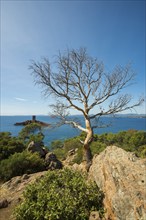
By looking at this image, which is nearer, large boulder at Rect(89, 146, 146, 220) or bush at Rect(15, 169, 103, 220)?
large boulder at Rect(89, 146, 146, 220)

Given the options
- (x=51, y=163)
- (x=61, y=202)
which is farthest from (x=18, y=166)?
(x=61, y=202)

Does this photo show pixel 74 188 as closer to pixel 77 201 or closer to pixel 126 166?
pixel 77 201

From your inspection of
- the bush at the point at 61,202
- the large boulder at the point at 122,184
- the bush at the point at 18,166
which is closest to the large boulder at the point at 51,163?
the bush at the point at 18,166

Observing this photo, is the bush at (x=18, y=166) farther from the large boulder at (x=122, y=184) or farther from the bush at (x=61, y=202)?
the large boulder at (x=122, y=184)

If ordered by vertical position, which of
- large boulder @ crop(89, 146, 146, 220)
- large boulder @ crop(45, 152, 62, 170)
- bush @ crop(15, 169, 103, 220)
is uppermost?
large boulder @ crop(89, 146, 146, 220)

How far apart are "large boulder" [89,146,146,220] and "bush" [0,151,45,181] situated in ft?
18.1

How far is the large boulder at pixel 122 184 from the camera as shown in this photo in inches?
128

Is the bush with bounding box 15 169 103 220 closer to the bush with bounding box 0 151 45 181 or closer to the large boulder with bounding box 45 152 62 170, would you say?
the bush with bounding box 0 151 45 181

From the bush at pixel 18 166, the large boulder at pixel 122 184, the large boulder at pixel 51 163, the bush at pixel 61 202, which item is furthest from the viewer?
the large boulder at pixel 51 163

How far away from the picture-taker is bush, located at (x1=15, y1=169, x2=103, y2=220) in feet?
12.8

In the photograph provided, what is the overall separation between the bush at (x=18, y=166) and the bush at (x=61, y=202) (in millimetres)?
4507

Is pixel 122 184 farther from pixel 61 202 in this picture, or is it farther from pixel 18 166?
pixel 18 166

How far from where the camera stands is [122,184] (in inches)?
151

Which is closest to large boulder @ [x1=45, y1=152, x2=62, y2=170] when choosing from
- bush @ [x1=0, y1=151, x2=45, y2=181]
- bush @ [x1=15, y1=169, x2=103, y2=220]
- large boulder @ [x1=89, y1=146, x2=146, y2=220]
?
bush @ [x1=0, y1=151, x2=45, y2=181]
